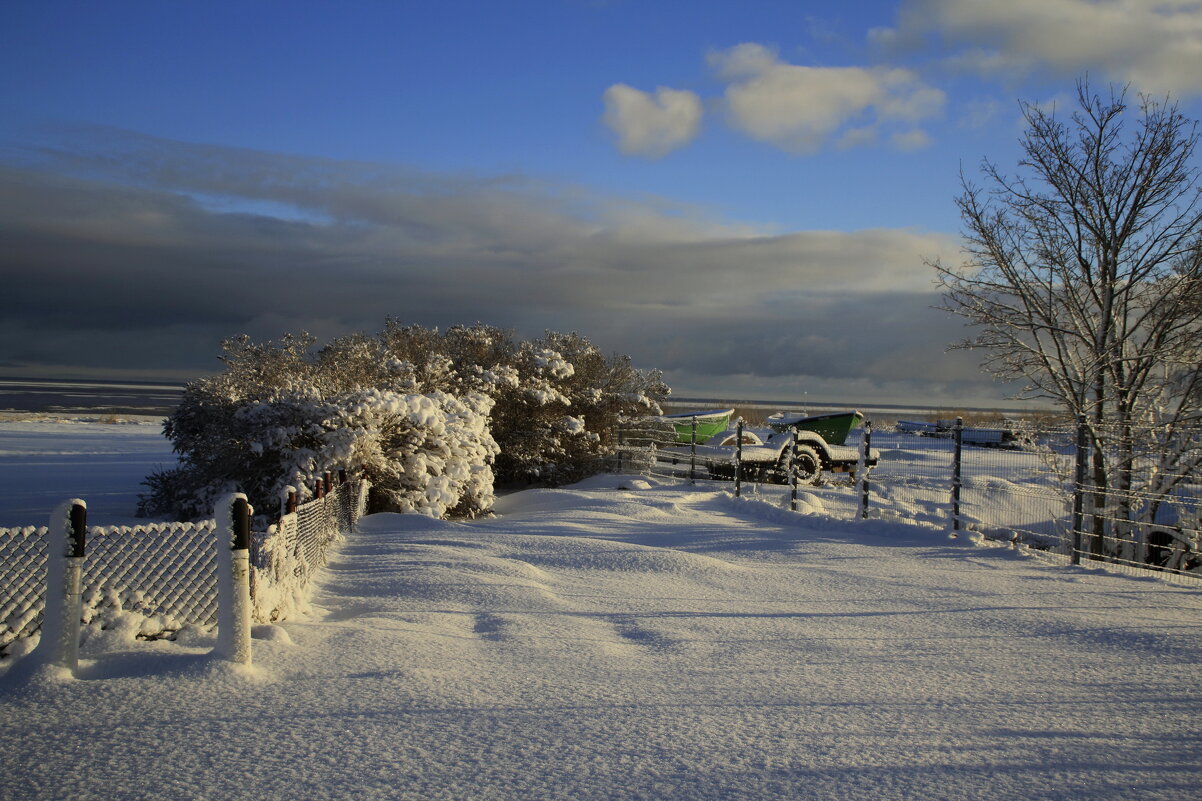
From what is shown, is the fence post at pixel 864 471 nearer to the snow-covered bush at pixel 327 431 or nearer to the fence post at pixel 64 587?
the snow-covered bush at pixel 327 431

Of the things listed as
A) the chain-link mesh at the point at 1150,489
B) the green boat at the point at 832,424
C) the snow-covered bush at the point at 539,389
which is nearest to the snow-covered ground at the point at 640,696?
the chain-link mesh at the point at 1150,489

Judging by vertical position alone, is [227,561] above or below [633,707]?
above

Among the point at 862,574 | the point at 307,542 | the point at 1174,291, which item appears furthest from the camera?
the point at 1174,291

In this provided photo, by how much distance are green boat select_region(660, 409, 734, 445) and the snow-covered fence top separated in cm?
1829

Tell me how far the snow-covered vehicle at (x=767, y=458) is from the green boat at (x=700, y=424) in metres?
1.66

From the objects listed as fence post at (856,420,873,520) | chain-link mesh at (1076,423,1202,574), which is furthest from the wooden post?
chain-link mesh at (1076,423,1202,574)

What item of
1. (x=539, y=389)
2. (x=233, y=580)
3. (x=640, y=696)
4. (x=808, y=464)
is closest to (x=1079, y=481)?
(x=640, y=696)

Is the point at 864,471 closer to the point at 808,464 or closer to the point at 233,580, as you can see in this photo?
the point at 808,464

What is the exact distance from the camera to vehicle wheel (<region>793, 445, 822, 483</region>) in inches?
841

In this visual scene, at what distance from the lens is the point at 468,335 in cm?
2228

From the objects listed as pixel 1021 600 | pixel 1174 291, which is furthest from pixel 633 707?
pixel 1174 291

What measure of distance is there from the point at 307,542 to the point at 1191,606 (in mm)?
8214

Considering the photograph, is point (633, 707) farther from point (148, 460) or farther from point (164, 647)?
point (148, 460)

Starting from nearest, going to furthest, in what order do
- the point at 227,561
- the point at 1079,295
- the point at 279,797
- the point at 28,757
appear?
the point at 279,797
the point at 28,757
the point at 227,561
the point at 1079,295
